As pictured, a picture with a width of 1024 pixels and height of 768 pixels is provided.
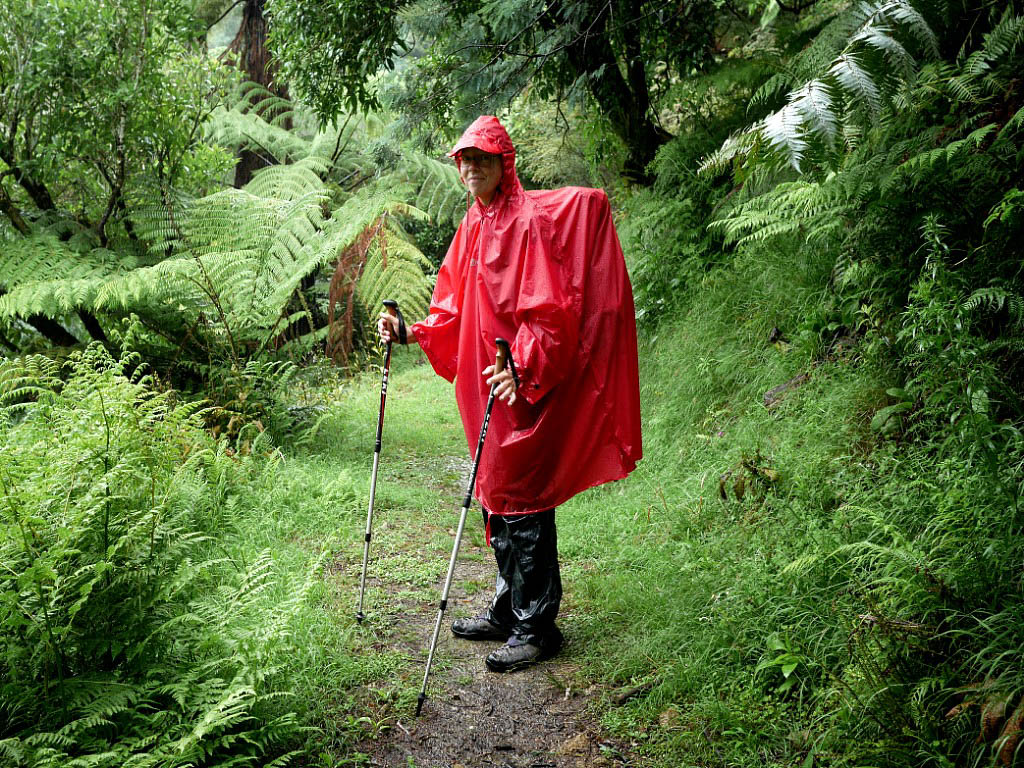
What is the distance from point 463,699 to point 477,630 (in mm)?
539

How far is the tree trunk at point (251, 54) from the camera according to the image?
1061cm

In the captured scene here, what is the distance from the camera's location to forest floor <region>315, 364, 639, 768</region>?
2836 mm

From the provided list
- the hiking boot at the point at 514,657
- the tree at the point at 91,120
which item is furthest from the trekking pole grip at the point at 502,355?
the tree at the point at 91,120

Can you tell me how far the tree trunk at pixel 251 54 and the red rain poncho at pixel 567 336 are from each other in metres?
8.26

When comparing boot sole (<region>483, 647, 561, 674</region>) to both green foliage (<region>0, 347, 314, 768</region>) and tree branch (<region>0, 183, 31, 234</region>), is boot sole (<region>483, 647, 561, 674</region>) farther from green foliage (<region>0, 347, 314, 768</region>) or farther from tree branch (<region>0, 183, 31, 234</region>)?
tree branch (<region>0, 183, 31, 234</region>)

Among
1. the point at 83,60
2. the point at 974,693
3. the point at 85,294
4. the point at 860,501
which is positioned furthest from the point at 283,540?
the point at 83,60

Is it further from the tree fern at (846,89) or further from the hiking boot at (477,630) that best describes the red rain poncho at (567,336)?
the tree fern at (846,89)

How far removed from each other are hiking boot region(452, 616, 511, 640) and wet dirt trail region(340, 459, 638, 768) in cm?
3

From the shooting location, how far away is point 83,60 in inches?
240

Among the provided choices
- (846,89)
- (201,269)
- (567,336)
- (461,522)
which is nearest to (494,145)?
(567,336)

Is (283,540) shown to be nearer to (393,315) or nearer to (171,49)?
(393,315)

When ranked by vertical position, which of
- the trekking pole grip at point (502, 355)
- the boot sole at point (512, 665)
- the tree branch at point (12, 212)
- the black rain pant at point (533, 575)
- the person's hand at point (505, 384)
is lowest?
the boot sole at point (512, 665)

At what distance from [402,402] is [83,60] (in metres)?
4.36

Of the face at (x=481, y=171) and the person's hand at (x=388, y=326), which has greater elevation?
the face at (x=481, y=171)
